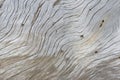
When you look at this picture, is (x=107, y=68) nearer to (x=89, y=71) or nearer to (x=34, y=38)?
(x=89, y=71)

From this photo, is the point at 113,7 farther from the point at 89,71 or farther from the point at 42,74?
the point at 42,74

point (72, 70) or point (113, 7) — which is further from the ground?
point (113, 7)

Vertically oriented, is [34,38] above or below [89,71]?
above

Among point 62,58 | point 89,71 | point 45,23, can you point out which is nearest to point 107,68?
point 89,71

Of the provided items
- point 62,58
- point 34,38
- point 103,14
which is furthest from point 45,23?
point 103,14

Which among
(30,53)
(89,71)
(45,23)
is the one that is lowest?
(89,71)
